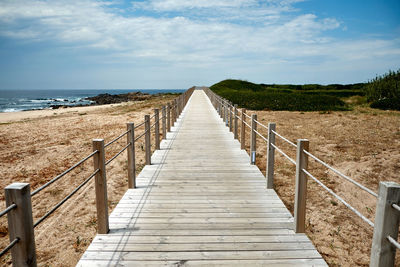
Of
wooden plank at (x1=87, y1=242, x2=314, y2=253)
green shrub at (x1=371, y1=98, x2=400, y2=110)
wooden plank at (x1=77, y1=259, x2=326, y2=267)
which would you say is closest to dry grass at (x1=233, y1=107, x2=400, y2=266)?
wooden plank at (x1=87, y1=242, x2=314, y2=253)

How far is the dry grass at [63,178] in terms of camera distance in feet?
14.8

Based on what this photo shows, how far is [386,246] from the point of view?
2.27m

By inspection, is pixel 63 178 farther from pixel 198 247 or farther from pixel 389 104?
pixel 389 104

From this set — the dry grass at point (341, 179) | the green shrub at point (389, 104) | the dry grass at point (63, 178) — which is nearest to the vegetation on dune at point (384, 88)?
the green shrub at point (389, 104)

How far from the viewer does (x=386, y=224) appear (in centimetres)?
224

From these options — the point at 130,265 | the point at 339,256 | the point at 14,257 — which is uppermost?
the point at 14,257

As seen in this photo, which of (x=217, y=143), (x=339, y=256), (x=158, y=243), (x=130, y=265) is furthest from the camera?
(x=217, y=143)

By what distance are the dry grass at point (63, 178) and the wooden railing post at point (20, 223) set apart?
1.79 meters

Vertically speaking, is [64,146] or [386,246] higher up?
[386,246]

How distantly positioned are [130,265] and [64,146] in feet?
30.1

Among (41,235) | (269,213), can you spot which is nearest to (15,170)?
(41,235)

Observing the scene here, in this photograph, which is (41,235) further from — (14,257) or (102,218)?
(14,257)

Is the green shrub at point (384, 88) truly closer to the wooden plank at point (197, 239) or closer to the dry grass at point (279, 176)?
the dry grass at point (279, 176)

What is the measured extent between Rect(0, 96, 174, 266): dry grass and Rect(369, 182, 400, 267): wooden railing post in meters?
3.44
